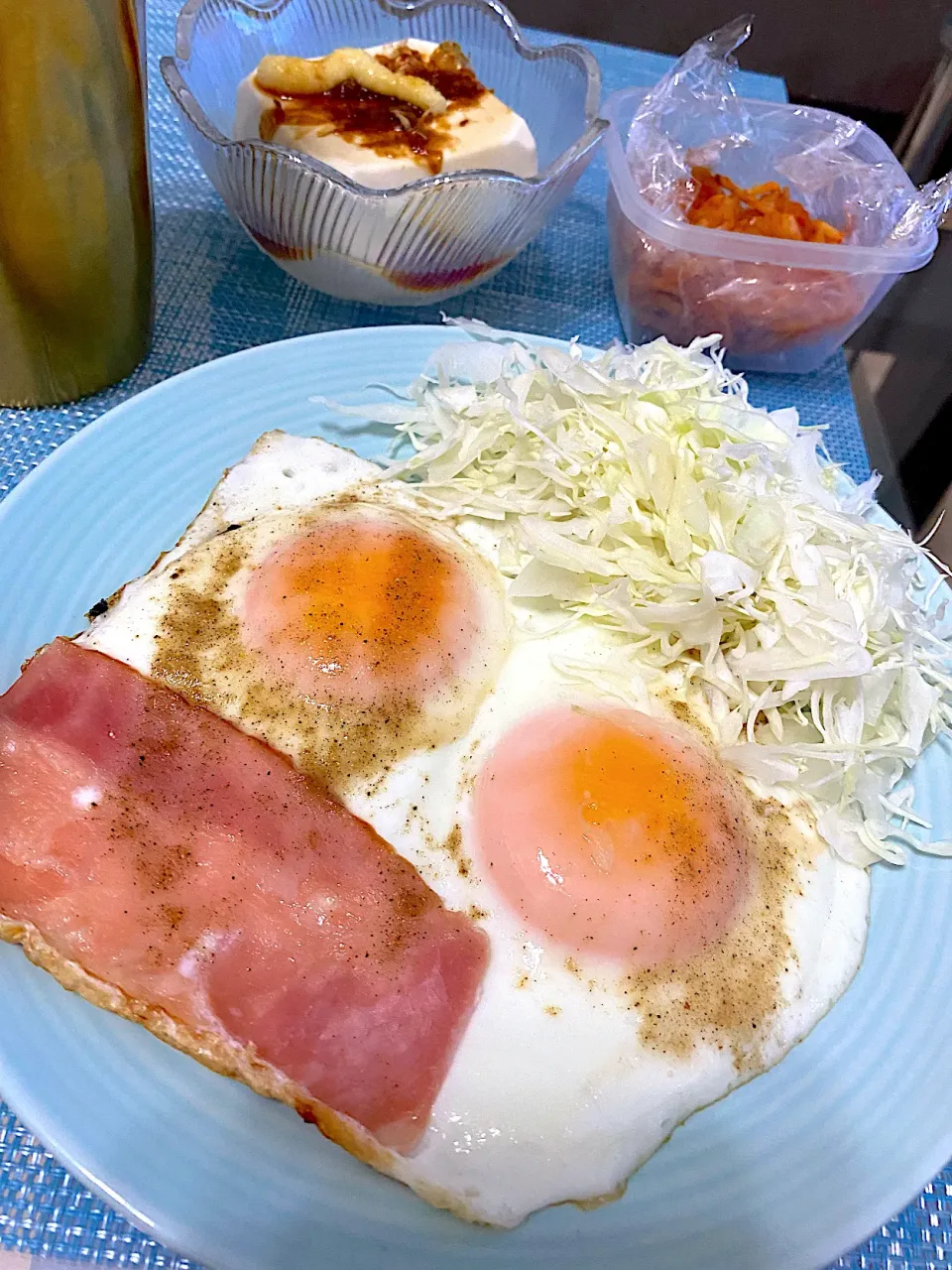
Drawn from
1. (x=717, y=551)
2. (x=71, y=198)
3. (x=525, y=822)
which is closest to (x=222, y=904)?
(x=525, y=822)

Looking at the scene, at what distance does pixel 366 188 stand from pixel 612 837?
1.29 meters

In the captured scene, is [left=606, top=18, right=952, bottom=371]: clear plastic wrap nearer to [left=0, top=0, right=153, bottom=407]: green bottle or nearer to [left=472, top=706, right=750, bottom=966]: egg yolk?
[left=0, top=0, right=153, bottom=407]: green bottle

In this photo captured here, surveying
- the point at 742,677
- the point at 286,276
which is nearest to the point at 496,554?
the point at 742,677

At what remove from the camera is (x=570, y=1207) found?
3.33ft

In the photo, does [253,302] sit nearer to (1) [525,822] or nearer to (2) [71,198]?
(2) [71,198]

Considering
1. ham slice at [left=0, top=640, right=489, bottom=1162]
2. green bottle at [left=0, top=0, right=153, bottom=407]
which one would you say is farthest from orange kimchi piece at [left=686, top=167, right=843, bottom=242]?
ham slice at [left=0, top=640, right=489, bottom=1162]

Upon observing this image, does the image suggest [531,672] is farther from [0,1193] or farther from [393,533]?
[0,1193]

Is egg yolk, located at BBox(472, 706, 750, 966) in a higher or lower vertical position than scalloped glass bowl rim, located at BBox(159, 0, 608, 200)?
lower

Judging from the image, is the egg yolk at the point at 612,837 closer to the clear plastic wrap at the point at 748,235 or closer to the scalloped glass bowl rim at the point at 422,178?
the scalloped glass bowl rim at the point at 422,178

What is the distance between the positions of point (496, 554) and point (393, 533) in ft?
0.72

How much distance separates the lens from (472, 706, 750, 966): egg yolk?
1.18 meters

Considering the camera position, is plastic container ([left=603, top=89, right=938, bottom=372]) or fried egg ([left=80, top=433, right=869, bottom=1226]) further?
plastic container ([left=603, top=89, right=938, bottom=372])

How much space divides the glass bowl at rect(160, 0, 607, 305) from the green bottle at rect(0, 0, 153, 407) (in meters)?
0.26

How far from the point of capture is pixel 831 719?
4.71 ft
